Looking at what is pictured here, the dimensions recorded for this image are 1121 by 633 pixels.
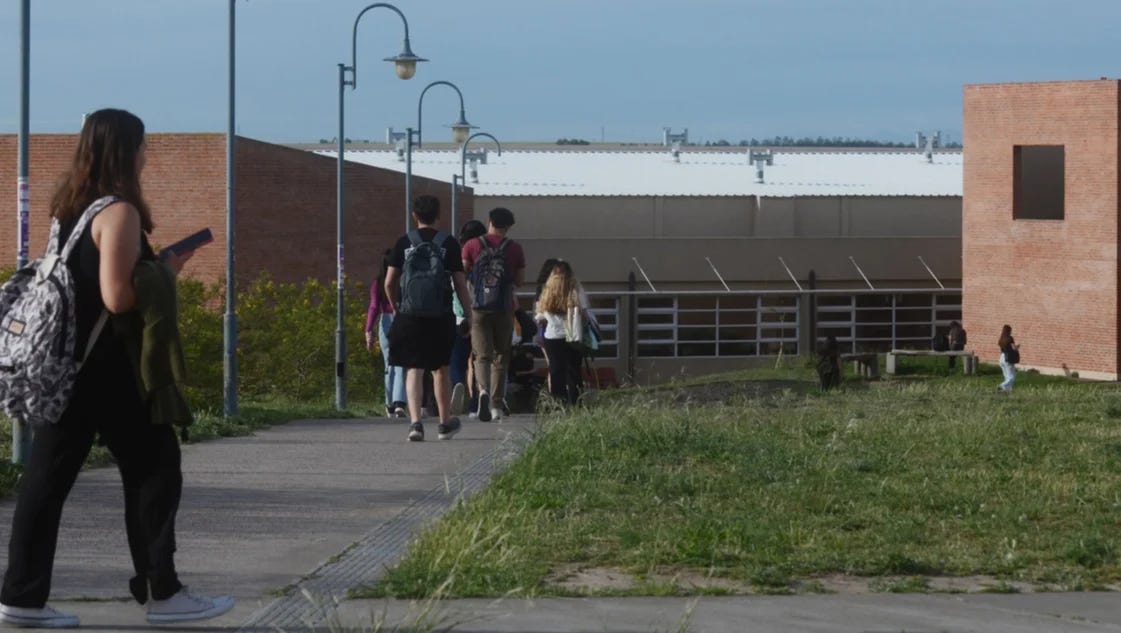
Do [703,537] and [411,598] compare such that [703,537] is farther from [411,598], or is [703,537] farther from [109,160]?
[109,160]

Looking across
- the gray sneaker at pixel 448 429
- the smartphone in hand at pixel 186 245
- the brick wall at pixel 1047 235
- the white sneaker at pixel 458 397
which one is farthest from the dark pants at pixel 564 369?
the brick wall at pixel 1047 235

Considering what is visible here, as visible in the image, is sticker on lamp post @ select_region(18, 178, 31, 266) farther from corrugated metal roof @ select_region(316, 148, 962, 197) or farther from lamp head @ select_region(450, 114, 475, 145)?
corrugated metal roof @ select_region(316, 148, 962, 197)

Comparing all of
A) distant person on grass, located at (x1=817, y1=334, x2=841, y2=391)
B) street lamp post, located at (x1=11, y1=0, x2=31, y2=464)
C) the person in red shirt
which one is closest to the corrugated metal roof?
distant person on grass, located at (x1=817, y1=334, x2=841, y2=391)

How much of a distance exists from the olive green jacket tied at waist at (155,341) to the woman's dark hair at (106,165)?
0.72 ft

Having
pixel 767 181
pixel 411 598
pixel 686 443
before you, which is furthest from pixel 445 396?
pixel 767 181

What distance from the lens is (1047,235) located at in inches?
2067

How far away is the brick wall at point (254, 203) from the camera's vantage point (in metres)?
50.2

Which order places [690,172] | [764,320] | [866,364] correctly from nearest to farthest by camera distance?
[866,364]
[764,320]
[690,172]

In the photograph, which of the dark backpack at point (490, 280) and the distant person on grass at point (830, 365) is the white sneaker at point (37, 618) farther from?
the distant person on grass at point (830, 365)

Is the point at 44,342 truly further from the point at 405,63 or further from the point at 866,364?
the point at 866,364

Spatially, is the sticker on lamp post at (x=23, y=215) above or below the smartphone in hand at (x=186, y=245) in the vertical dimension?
above

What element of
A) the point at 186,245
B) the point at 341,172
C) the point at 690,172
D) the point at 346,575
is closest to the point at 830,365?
the point at 341,172

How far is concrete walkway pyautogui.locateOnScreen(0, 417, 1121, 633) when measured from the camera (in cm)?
611

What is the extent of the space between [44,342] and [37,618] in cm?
91
